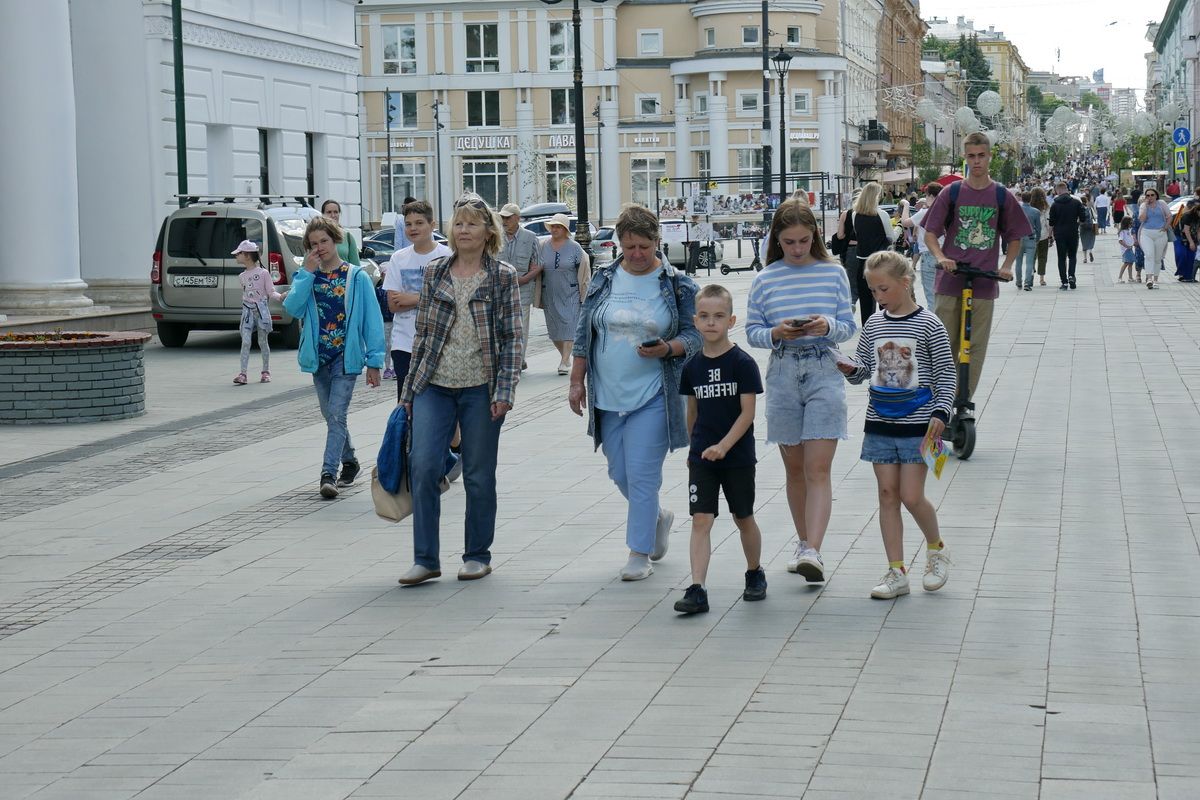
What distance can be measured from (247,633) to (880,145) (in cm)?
9110

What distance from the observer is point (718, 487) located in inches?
269

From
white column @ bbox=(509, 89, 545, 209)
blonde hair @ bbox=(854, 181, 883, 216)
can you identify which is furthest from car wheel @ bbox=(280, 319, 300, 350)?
white column @ bbox=(509, 89, 545, 209)

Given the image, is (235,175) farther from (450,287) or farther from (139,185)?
(450,287)

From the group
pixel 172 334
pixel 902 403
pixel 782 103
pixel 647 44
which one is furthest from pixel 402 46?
pixel 902 403

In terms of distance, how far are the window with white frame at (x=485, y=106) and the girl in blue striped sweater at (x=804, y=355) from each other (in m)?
71.0

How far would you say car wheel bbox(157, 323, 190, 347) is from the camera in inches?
852

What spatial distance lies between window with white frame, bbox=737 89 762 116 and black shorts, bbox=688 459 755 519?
72.1 meters

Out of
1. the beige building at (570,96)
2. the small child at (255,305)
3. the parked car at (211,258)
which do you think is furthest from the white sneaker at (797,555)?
the beige building at (570,96)

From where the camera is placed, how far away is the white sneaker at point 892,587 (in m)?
6.85

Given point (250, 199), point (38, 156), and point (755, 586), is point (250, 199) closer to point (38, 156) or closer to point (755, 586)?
point (38, 156)

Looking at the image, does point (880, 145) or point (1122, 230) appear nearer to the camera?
point (1122, 230)

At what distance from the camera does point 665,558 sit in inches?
312

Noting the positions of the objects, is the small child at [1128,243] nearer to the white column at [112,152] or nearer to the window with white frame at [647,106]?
the white column at [112,152]

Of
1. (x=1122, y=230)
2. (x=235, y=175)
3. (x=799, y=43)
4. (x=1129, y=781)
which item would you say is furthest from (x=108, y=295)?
(x=799, y=43)
